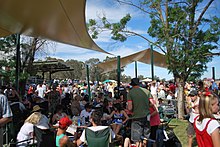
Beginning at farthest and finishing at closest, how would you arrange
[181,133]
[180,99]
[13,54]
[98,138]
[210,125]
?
[13,54]
[180,99]
[181,133]
[98,138]
[210,125]

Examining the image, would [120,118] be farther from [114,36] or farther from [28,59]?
[28,59]

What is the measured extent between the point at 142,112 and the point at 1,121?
255cm

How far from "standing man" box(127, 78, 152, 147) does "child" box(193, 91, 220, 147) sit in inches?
86.4

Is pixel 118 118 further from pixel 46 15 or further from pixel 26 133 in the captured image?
pixel 46 15

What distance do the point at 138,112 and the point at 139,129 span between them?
0.30 metres

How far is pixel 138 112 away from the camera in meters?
4.35

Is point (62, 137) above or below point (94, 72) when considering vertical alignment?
below

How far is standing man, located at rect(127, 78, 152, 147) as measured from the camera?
4332 mm

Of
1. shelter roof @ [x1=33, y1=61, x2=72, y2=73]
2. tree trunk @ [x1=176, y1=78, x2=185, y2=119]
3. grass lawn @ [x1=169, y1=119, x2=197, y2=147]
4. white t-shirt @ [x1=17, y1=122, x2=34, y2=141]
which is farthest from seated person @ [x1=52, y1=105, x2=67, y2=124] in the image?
shelter roof @ [x1=33, y1=61, x2=72, y2=73]

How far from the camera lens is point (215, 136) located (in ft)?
6.12

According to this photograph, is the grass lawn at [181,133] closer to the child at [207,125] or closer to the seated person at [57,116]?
the seated person at [57,116]

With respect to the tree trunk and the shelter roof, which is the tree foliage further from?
the shelter roof

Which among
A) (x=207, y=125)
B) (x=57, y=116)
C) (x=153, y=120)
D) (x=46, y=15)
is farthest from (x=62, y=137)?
(x=57, y=116)

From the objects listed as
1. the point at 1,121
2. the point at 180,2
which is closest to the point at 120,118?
the point at 1,121
